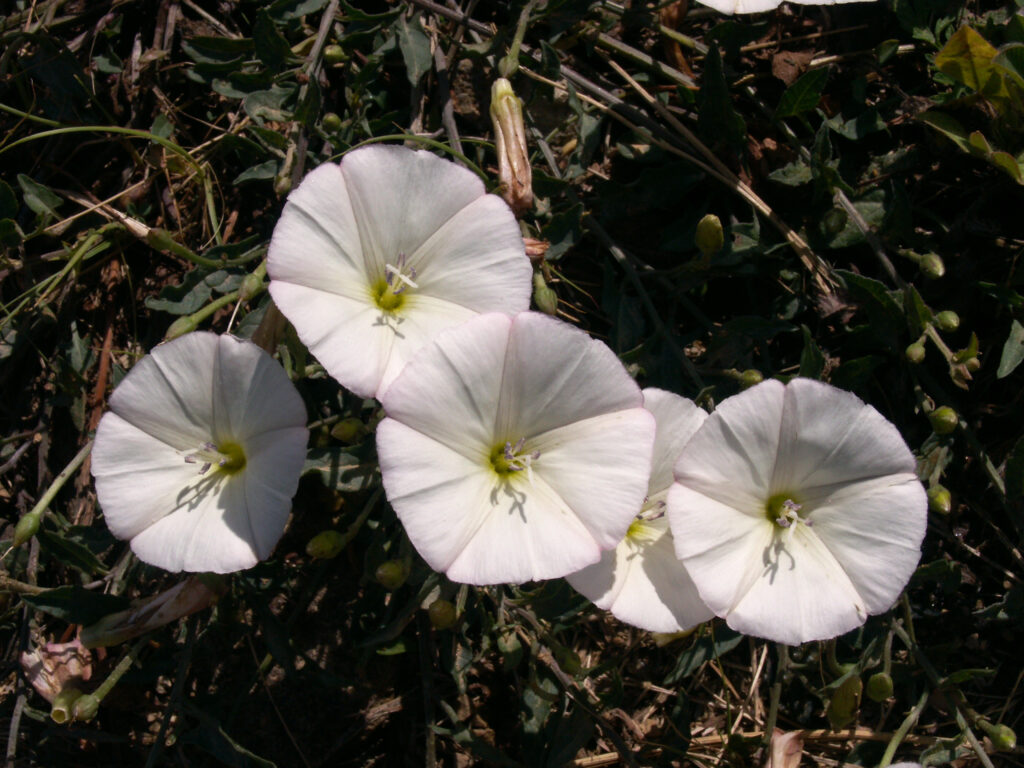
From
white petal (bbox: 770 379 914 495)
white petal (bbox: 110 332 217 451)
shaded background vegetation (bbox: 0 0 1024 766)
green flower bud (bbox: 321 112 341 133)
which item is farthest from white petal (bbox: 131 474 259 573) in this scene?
white petal (bbox: 770 379 914 495)

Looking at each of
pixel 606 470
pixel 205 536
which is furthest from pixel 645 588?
pixel 205 536

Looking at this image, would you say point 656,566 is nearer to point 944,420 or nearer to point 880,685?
point 880,685

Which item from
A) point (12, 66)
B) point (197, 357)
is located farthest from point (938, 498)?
point (12, 66)

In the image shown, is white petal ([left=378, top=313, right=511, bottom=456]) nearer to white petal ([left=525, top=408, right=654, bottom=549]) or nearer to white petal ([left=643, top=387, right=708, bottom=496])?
white petal ([left=525, top=408, right=654, bottom=549])

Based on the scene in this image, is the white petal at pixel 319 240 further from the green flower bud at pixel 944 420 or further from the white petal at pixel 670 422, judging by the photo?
the green flower bud at pixel 944 420

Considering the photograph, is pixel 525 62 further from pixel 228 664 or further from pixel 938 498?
pixel 228 664

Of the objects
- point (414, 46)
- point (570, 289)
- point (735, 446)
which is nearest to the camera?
point (735, 446)

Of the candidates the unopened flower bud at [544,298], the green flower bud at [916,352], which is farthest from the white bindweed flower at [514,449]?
the green flower bud at [916,352]
